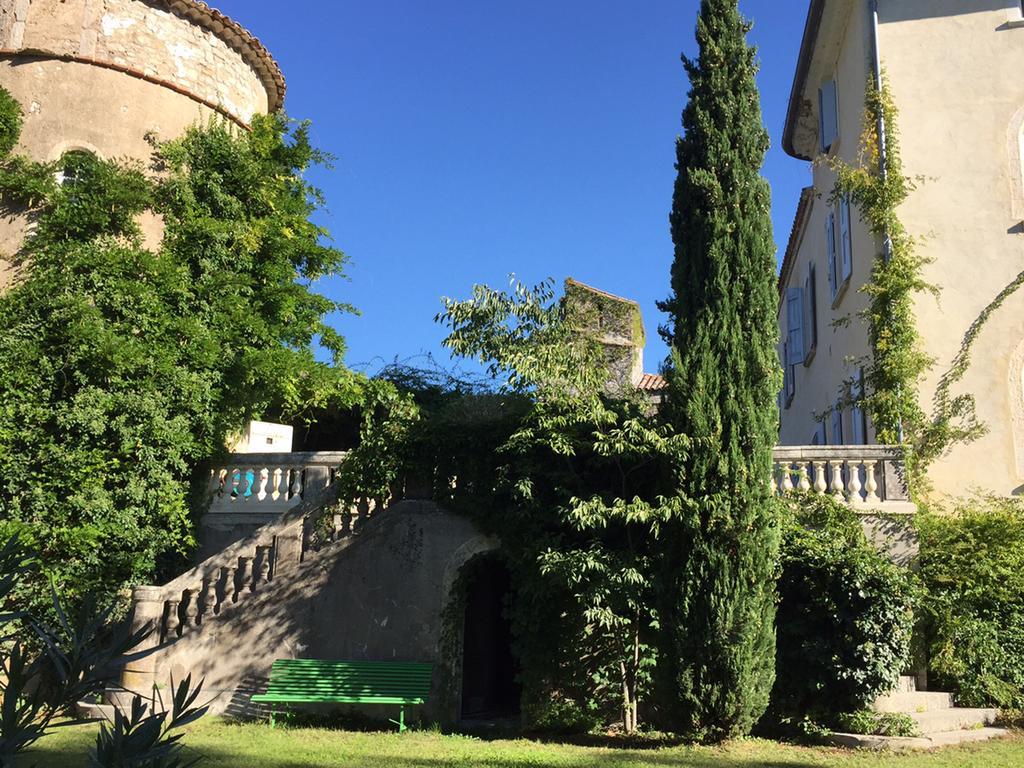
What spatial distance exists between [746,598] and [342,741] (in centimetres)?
456

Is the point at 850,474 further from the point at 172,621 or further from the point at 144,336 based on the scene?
the point at 144,336

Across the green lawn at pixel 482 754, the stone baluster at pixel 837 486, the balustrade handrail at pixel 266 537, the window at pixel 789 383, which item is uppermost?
the window at pixel 789 383

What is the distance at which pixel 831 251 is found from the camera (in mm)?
16531

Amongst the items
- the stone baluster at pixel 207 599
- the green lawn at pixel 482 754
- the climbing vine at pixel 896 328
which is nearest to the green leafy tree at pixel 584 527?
the green lawn at pixel 482 754

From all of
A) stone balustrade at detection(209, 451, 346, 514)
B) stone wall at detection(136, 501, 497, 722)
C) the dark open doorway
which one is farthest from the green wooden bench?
stone balustrade at detection(209, 451, 346, 514)

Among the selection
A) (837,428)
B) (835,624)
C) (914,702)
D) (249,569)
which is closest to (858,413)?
(837,428)

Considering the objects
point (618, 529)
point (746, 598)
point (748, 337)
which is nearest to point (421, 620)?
point (618, 529)

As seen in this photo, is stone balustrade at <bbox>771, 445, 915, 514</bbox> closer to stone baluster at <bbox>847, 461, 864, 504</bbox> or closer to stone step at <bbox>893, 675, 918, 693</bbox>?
stone baluster at <bbox>847, 461, 864, 504</bbox>

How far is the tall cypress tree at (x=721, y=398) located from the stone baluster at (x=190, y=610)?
6.01 meters

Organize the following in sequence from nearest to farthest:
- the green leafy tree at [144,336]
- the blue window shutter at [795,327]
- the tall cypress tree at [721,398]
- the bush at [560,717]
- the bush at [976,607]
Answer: the tall cypress tree at [721,398], the bush at [560,717], the bush at [976,607], the green leafy tree at [144,336], the blue window shutter at [795,327]

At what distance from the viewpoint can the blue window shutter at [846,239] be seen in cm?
1491

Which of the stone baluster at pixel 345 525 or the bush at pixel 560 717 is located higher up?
the stone baluster at pixel 345 525

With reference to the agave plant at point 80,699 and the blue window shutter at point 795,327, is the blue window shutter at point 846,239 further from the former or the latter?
the agave plant at point 80,699

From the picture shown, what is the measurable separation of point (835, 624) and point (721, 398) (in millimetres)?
2757
